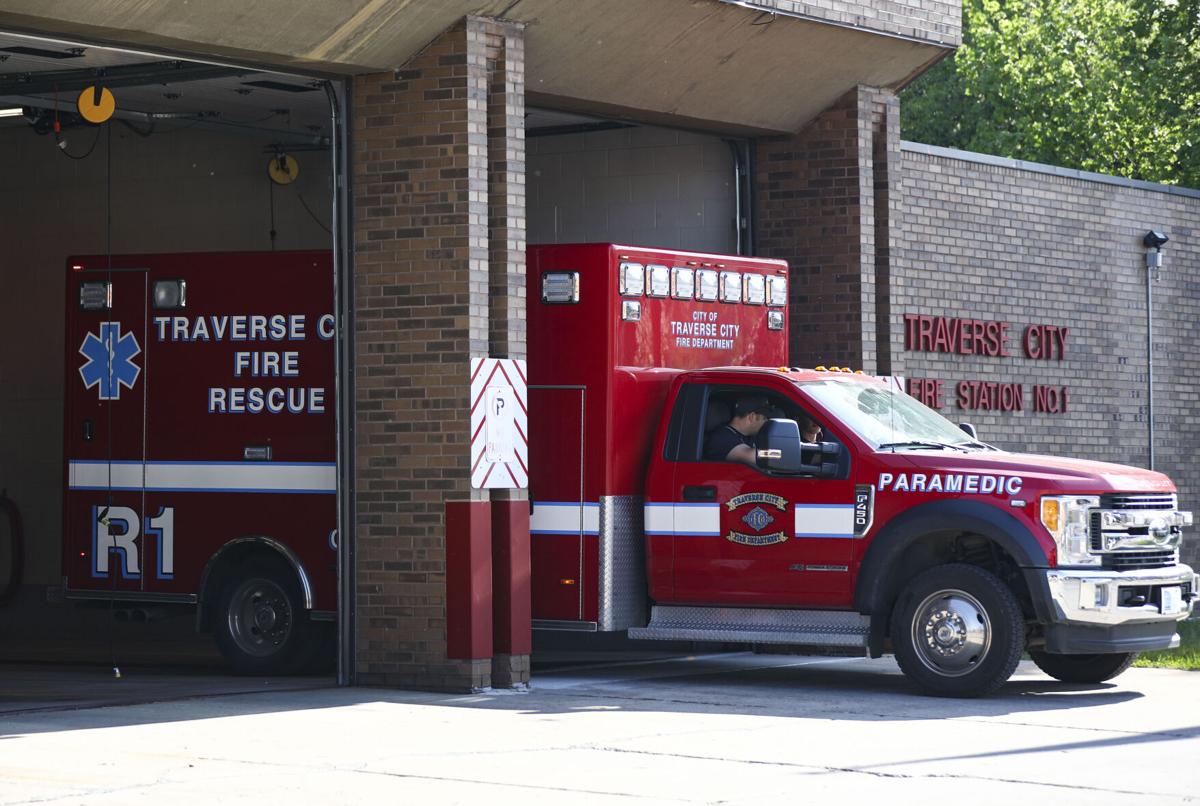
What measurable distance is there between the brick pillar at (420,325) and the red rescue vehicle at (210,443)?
2.45 ft

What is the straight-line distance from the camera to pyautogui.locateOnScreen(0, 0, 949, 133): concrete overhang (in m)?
12.6

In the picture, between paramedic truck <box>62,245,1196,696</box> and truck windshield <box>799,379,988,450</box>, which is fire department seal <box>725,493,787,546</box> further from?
truck windshield <box>799,379,988,450</box>

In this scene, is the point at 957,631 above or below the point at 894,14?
below

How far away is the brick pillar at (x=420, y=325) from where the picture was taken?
13602 mm

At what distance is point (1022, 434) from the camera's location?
20.0 m

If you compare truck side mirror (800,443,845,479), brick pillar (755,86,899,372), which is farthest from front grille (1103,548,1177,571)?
brick pillar (755,86,899,372)

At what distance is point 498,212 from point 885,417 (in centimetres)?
314

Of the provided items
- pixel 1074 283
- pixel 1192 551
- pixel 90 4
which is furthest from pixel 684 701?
pixel 1192 551

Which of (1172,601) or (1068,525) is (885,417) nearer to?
(1068,525)

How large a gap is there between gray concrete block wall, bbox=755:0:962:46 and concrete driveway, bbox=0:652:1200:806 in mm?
5531

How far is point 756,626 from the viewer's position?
13492 millimetres

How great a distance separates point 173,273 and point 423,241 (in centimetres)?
257

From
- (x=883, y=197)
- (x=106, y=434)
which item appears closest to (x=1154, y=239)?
(x=883, y=197)

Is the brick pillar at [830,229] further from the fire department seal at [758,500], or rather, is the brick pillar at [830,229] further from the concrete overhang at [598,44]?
the fire department seal at [758,500]
